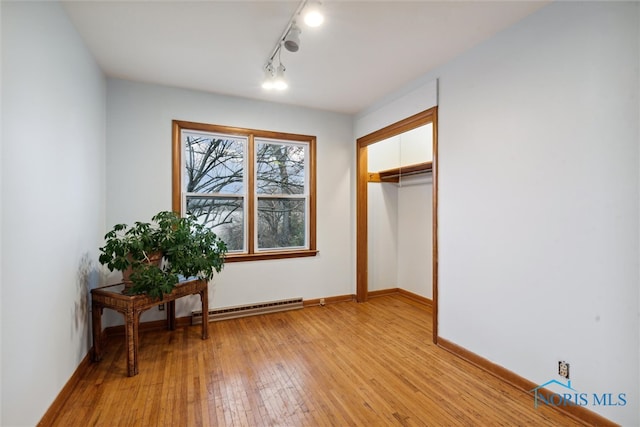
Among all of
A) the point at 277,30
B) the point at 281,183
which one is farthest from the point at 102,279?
the point at 277,30

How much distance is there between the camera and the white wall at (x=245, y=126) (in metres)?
3.15

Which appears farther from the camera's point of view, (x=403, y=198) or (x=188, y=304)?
(x=403, y=198)

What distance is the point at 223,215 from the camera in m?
3.70

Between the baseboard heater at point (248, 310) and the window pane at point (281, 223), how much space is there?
0.74 meters

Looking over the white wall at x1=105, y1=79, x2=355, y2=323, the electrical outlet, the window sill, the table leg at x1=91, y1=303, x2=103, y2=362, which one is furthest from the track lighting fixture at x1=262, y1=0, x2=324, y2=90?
the electrical outlet

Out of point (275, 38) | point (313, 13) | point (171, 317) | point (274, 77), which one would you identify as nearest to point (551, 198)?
point (313, 13)

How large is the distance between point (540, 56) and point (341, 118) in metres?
2.58

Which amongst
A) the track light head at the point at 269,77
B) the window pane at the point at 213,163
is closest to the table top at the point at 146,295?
the window pane at the point at 213,163

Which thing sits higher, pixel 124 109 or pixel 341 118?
pixel 341 118

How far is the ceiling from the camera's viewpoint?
2.05 m

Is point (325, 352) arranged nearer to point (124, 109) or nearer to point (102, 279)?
point (102, 279)

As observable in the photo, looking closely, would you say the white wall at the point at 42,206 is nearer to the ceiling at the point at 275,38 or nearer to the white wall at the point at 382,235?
the ceiling at the point at 275,38

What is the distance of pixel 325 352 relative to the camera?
9.00 ft

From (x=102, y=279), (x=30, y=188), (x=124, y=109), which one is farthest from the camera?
(x=124, y=109)
